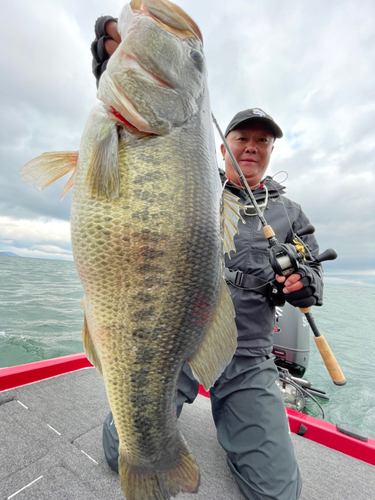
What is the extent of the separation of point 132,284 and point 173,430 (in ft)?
2.31

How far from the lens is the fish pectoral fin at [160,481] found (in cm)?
113

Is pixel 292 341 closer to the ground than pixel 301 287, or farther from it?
closer to the ground

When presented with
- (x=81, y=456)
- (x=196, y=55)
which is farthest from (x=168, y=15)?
(x=81, y=456)

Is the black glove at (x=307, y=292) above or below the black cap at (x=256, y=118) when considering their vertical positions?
below

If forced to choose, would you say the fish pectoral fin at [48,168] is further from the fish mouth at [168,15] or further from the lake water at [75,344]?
the lake water at [75,344]

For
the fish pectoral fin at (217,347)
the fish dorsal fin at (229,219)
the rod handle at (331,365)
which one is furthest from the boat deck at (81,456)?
the fish dorsal fin at (229,219)

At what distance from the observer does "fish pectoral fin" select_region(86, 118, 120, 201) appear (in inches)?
42.3

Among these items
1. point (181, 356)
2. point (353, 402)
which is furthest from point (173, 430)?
point (353, 402)

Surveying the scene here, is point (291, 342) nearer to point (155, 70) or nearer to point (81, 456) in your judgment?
point (81, 456)

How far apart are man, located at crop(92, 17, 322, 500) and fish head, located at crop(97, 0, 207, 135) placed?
0.54 metres

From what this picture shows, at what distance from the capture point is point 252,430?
6.82 feet

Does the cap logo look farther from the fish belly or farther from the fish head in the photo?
the fish belly

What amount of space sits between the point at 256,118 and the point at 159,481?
2769mm

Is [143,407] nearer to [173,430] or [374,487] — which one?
[173,430]
